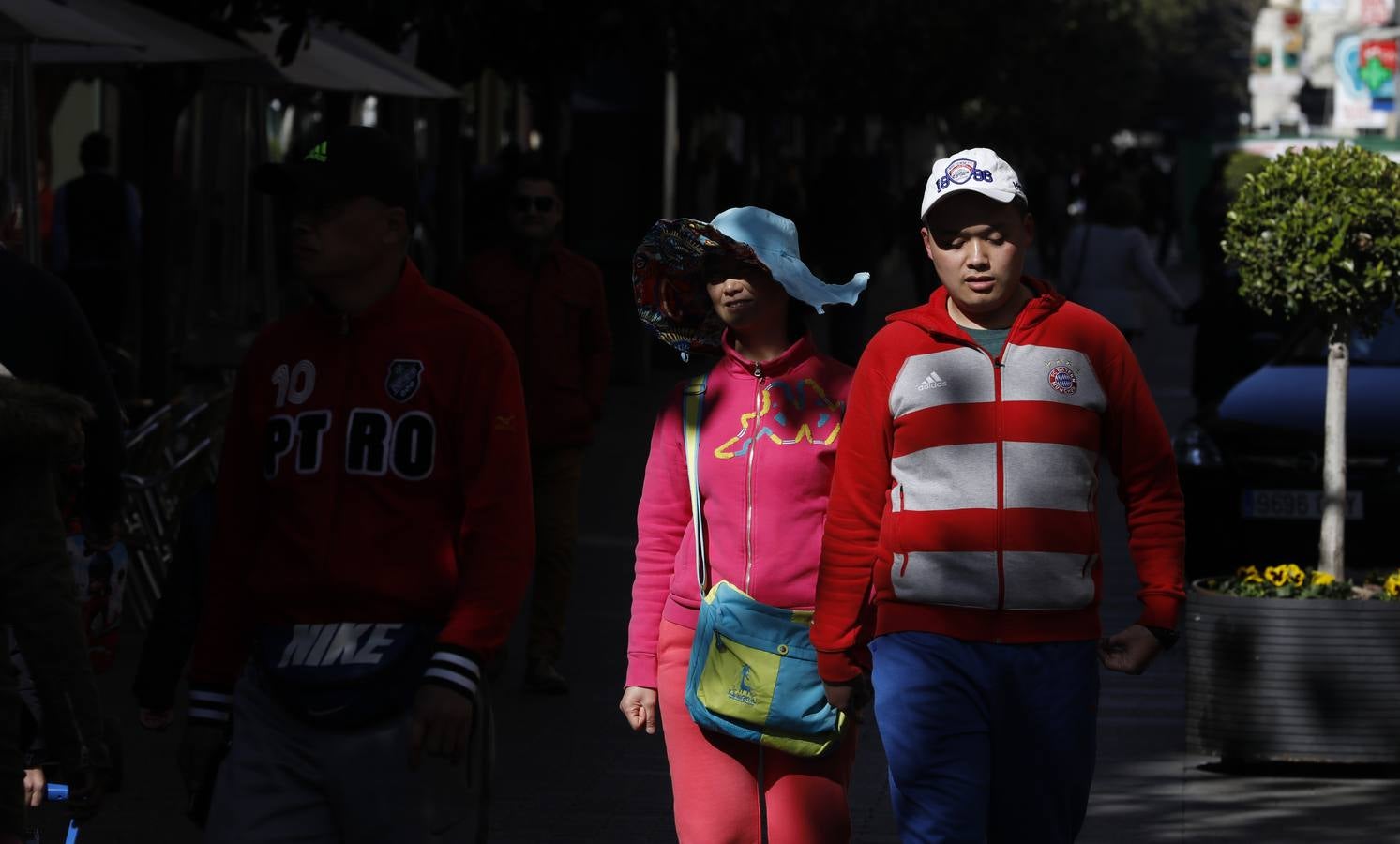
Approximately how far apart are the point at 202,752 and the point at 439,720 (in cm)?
44

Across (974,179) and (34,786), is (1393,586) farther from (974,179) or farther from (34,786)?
(34,786)

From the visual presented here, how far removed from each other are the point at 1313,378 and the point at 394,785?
7855 millimetres

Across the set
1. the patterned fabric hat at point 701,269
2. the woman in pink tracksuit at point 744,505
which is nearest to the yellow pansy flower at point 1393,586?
the patterned fabric hat at point 701,269

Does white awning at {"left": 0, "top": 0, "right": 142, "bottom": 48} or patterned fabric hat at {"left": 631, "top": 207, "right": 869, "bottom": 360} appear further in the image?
white awning at {"left": 0, "top": 0, "right": 142, "bottom": 48}

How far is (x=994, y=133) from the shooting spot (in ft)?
185

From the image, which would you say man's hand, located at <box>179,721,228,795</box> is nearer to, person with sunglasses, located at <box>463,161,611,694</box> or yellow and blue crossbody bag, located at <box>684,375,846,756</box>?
yellow and blue crossbody bag, located at <box>684,375,846,756</box>

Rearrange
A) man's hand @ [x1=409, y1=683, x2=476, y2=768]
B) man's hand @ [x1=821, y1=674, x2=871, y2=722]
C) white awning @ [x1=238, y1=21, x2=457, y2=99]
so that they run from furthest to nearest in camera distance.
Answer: white awning @ [x1=238, y1=21, x2=457, y2=99]
man's hand @ [x1=821, y1=674, x2=871, y2=722]
man's hand @ [x1=409, y1=683, x2=476, y2=768]

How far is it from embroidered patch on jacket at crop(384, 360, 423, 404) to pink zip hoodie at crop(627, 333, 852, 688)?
0.99 metres

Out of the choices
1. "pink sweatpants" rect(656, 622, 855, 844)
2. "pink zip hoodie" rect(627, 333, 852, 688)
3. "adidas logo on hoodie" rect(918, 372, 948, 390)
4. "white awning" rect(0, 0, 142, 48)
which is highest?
"white awning" rect(0, 0, 142, 48)

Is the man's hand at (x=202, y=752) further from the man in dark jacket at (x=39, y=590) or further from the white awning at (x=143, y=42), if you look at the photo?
the white awning at (x=143, y=42)

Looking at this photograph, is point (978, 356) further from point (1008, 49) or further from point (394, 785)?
point (1008, 49)

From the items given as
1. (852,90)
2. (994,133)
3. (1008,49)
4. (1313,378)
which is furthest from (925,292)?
(994,133)

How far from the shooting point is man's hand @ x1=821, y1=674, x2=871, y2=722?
4445 millimetres

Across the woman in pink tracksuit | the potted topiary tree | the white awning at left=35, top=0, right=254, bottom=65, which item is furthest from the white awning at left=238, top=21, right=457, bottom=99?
the woman in pink tracksuit
